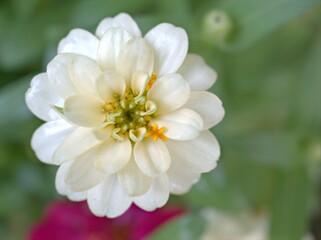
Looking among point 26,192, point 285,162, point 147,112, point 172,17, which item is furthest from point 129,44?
point 26,192

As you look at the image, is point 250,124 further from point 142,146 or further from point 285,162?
point 142,146

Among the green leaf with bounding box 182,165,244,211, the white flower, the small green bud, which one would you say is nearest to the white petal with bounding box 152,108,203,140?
the white flower

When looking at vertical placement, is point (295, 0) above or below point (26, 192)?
above

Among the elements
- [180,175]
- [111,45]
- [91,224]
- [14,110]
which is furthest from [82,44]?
[91,224]

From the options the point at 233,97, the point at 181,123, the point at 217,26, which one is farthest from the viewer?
the point at 233,97

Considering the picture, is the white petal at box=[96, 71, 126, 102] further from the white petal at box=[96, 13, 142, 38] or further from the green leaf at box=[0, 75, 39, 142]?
the green leaf at box=[0, 75, 39, 142]

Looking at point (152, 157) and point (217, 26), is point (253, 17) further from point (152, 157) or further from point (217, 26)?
point (152, 157)

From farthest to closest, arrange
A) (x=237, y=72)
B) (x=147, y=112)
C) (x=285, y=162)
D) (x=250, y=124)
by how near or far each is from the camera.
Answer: (x=250, y=124), (x=237, y=72), (x=285, y=162), (x=147, y=112)

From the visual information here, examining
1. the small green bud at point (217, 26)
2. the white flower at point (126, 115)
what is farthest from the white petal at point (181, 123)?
the small green bud at point (217, 26)
